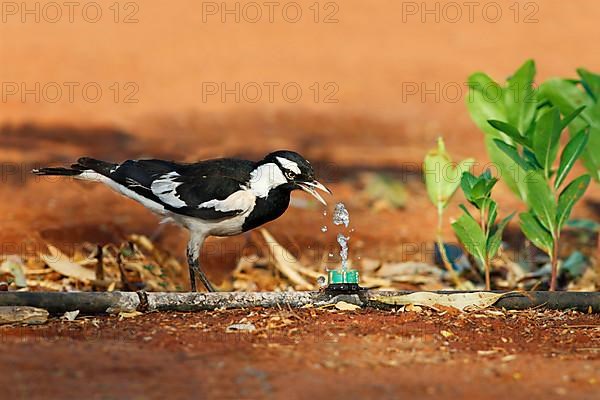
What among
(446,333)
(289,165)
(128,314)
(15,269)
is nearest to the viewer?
(446,333)

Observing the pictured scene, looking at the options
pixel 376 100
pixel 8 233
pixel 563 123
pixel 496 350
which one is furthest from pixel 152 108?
pixel 496 350

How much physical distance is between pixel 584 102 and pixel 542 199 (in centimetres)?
106

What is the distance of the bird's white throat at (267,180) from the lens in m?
6.06

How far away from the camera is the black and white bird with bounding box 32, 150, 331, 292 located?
6.03m

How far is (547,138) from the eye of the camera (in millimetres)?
6004

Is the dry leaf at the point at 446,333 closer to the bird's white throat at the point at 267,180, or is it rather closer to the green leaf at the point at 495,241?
the green leaf at the point at 495,241

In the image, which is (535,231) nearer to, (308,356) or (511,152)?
(511,152)

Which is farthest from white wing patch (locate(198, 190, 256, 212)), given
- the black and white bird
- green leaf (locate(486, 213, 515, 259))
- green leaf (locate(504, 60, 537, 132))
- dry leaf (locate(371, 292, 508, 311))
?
green leaf (locate(504, 60, 537, 132))

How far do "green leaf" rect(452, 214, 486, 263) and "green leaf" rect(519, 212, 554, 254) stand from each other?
0.38m

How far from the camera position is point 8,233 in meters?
8.15

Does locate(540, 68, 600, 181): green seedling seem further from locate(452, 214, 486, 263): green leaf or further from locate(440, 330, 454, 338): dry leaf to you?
locate(440, 330, 454, 338): dry leaf

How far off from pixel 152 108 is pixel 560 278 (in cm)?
991

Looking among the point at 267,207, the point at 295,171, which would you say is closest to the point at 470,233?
the point at 295,171

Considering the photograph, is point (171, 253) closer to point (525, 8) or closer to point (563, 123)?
point (563, 123)
